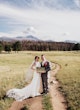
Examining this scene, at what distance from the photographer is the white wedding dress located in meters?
19.8

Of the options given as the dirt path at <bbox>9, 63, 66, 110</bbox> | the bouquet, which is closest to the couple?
the bouquet

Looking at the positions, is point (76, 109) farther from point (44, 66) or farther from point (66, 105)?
point (44, 66)

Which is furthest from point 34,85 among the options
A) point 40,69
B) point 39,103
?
point 39,103

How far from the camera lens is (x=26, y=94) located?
66.5ft

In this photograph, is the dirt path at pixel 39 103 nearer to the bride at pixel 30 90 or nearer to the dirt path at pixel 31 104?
the dirt path at pixel 31 104

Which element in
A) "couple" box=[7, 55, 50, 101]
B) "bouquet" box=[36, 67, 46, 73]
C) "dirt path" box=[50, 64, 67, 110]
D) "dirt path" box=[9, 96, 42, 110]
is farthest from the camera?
"bouquet" box=[36, 67, 46, 73]

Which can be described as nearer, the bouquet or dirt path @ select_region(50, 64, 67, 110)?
dirt path @ select_region(50, 64, 67, 110)

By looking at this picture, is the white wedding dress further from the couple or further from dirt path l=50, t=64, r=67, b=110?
dirt path l=50, t=64, r=67, b=110

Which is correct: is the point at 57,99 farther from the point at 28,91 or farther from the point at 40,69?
the point at 40,69

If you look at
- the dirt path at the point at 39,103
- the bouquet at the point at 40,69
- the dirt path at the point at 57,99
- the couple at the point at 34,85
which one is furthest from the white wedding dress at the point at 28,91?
the dirt path at the point at 57,99

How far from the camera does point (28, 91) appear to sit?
20547mm

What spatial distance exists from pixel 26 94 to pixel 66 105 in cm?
360

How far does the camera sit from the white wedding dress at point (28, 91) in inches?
779

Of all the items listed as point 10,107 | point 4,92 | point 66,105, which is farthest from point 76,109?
point 4,92
